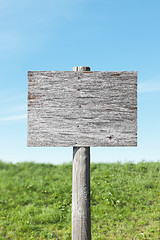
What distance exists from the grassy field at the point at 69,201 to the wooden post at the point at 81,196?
3850mm

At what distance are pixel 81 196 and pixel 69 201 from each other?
587cm

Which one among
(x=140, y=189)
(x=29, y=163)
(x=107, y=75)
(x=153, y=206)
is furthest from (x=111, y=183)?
(x=107, y=75)

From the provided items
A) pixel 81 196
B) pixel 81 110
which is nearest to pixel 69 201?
pixel 81 196

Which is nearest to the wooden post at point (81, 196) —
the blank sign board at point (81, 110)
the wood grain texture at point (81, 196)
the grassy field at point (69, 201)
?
the wood grain texture at point (81, 196)

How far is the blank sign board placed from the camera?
4746 mm

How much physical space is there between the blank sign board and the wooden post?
25 centimetres

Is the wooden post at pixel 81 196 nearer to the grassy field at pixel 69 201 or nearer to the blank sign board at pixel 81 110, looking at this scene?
the blank sign board at pixel 81 110

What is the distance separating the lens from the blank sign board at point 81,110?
4746 millimetres

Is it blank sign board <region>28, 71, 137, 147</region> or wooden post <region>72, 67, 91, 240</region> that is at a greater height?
blank sign board <region>28, 71, 137, 147</region>

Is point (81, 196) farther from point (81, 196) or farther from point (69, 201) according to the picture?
point (69, 201)

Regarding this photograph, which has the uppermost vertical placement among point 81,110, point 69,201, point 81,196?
point 81,110

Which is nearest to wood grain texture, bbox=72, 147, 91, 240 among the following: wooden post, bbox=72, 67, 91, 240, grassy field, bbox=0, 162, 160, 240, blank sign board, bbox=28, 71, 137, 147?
wooden post, bbox=72, 67, 91, 240

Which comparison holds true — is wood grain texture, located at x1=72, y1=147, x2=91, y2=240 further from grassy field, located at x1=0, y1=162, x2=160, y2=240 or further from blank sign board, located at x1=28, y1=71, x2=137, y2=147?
grassy field, located at x1=0, y1=162, x2=160, y2=240

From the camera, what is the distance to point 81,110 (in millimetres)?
4754
